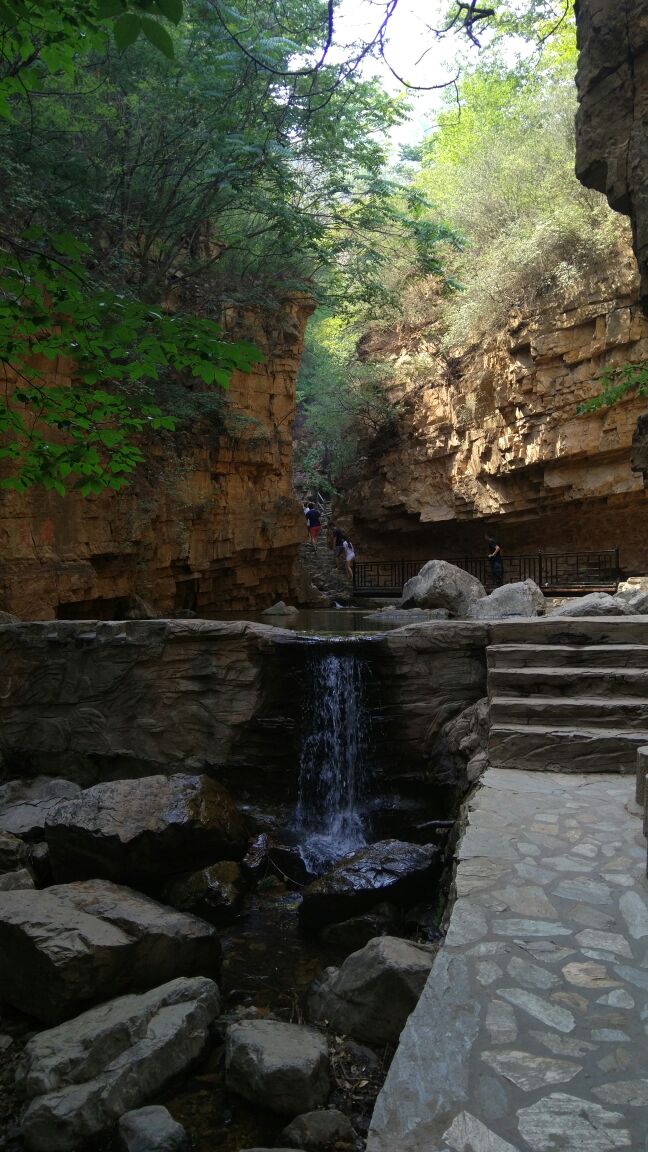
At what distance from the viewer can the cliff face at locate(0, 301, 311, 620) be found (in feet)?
36.4

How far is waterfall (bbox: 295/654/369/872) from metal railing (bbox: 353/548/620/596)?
953cm

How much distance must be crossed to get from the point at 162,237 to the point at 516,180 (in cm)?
1007

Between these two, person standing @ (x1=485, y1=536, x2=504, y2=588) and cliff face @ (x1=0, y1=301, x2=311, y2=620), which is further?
person standing @ (x1=485, y1=536, x2=504, y2=588)

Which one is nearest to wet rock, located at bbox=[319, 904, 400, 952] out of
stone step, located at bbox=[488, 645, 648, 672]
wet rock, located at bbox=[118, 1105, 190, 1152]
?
wet rock, located at bbox=[118, 1105, 190, 1152]

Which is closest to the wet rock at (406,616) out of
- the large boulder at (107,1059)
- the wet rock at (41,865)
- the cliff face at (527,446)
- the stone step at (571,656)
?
the stone step at (571,656)

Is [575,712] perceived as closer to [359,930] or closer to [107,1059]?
[359,930]

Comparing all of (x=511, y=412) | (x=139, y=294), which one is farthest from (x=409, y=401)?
(x=139, y=294)

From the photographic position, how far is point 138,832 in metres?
5.75

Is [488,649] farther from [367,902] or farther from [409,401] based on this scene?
[409,401]

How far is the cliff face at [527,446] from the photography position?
1623 cm

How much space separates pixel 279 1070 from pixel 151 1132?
598mm

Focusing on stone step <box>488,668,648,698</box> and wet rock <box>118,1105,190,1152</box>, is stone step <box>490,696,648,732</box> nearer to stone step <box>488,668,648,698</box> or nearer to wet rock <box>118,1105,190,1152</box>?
stone step <box>488,668,648,698</box>

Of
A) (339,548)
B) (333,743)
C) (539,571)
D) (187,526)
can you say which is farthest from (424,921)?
(339,548)

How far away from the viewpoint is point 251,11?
38.4ft
